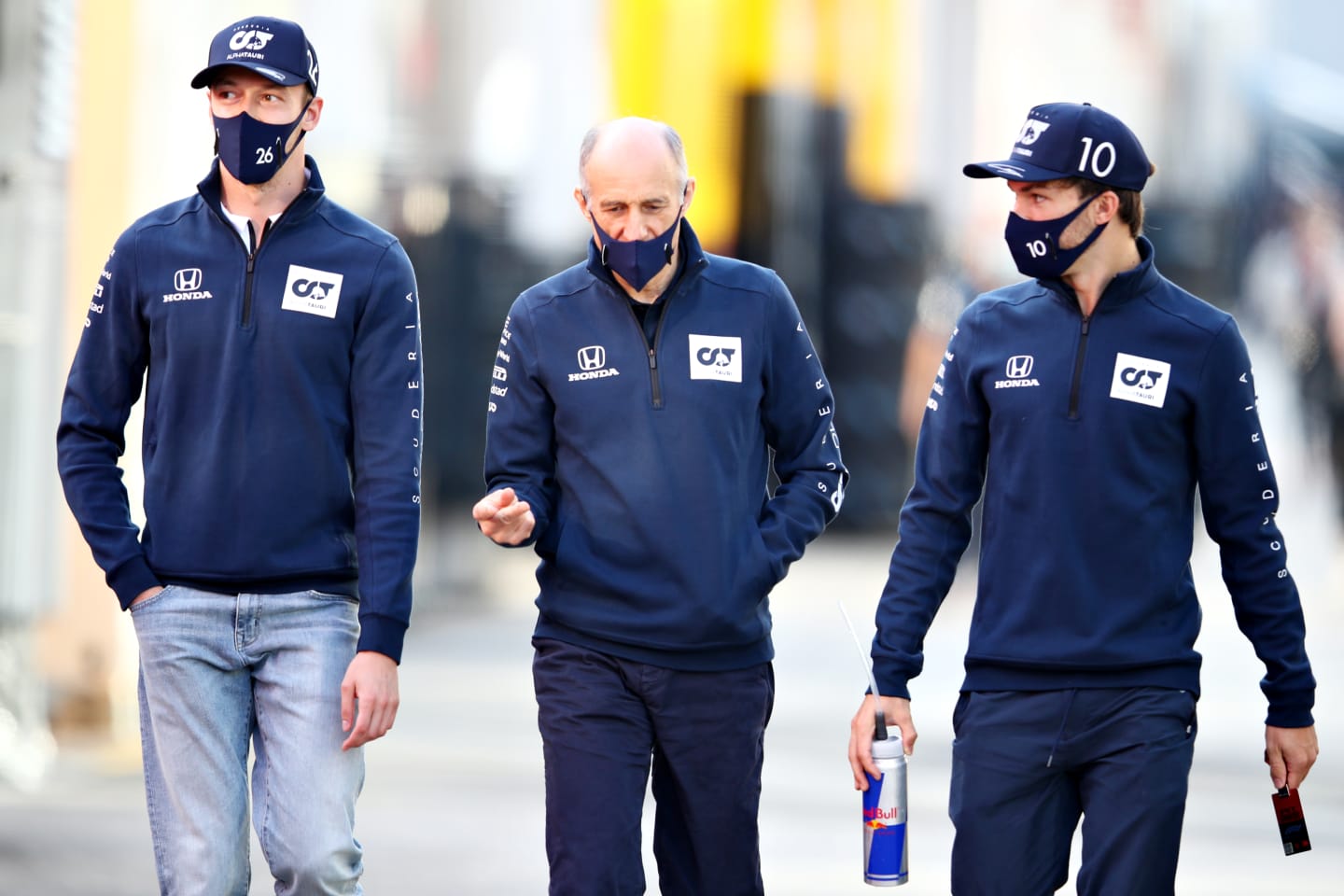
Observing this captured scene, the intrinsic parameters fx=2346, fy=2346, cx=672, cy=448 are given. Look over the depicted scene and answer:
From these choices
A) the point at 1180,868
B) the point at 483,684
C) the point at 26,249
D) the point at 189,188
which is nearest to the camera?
the point at 1180,868

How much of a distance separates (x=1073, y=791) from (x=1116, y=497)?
620 mm

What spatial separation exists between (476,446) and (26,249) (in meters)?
7.08

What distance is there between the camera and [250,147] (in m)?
4.75

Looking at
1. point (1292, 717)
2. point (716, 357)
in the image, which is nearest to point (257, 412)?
point (716, 357)

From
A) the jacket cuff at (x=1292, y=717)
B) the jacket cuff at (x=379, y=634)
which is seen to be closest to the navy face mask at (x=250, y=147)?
the jacket cuff at (x=379, y=634)

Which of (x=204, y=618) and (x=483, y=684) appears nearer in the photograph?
(x=204, y=618)

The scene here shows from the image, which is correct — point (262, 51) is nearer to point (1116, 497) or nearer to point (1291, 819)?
point (1116, 497)

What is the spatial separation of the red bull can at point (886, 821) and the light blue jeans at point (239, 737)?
105 centimetres

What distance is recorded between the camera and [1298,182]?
24422 millimetres

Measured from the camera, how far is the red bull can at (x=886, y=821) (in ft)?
15.8

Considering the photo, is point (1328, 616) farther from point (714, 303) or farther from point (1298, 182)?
point (714, 303)

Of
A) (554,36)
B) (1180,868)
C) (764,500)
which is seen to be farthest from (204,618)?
(554,36)

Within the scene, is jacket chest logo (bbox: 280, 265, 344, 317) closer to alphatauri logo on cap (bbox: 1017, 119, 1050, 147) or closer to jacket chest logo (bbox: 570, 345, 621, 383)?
jacket chest logo (bbox: 570, 345, 621, 383)

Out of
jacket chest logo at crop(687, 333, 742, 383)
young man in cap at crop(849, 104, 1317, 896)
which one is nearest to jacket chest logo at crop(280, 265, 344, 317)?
jacket chest logo at crop(687, 333, 742, 383)
